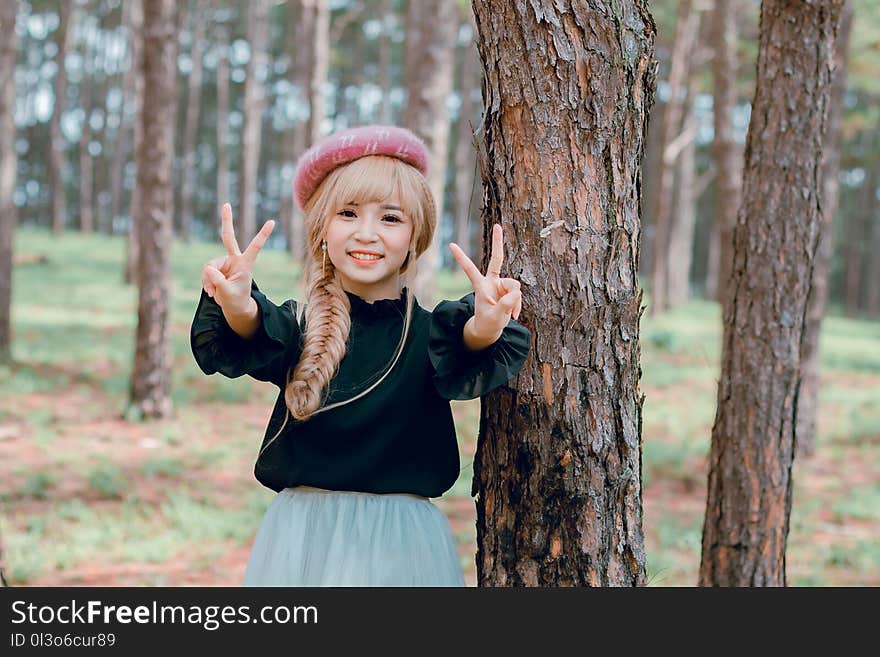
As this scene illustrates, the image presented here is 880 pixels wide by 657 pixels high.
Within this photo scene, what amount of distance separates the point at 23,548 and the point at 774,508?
4.08 m

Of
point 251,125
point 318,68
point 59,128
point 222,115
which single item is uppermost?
point 222,115

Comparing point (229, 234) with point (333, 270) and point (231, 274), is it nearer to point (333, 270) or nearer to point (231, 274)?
point (231, 274)

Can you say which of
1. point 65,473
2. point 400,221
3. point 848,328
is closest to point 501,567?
point 400,221

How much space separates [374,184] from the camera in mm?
2355

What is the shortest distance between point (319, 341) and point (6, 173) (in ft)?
29.0

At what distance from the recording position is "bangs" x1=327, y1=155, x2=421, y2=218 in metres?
2.36

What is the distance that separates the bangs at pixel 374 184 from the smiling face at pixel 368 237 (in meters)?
0.02

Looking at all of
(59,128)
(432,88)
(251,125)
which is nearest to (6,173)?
(432,88)

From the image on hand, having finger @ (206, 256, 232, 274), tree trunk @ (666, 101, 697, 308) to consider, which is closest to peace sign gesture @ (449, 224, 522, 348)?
finger @ (206, 256, 232, 274)

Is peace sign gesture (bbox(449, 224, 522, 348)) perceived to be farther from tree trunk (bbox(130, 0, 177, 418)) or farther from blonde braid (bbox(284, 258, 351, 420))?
tree trunk (bbox(130, 0, 177, 418))

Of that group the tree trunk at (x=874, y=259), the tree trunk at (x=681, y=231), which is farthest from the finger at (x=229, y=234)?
the tree trunk at (x=874, y=259)

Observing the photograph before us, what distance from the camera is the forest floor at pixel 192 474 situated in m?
5.27

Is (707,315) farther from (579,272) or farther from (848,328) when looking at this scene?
(579,272)

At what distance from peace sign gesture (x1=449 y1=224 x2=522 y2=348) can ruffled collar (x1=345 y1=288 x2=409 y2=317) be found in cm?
37
